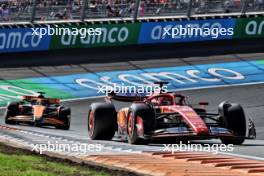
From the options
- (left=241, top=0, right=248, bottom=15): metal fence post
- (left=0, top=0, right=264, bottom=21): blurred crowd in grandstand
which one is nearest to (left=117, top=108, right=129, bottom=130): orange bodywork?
(left=0, top=0, right=264, bottom=21): blurred crowd in grandstand

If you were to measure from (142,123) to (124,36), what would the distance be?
20.3 meters

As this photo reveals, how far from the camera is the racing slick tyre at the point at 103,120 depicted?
14.9m

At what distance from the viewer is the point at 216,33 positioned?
34.3 meters

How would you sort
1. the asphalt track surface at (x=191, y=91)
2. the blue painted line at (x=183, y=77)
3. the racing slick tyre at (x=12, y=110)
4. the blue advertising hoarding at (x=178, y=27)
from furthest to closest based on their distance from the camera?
the blue advertising hoarding at (x=178, y=27), the blue painted line at (x=183, y=77), the asphalt track surface at (x=191, y=91), the racing slick tyre at (x=12, y=110)

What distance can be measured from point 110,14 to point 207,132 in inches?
789

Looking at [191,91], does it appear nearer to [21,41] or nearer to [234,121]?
[21,41]

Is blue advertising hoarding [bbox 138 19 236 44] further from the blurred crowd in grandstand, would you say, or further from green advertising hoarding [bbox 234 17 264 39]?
green advertising hoarding [bbox 234 17 264 39]

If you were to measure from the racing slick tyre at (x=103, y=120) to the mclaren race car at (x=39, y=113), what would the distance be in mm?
6638

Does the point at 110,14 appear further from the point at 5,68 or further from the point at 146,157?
the point at 146,157

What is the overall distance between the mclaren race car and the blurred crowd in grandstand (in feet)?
28.1
